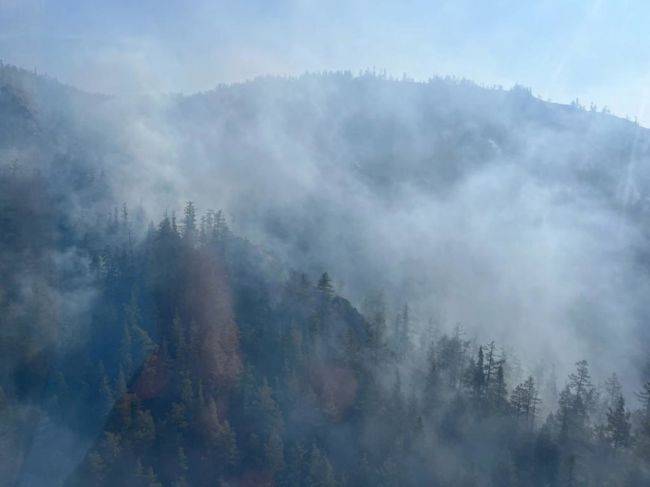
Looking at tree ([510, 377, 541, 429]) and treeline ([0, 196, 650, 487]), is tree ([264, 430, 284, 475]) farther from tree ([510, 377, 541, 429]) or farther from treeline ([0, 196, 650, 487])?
tree ([510, 377, 541, 429])

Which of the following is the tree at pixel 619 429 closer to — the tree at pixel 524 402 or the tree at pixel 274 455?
the tree at pixel 524 402

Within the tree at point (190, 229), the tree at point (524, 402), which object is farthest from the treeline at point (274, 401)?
the tree at point (190, 229)

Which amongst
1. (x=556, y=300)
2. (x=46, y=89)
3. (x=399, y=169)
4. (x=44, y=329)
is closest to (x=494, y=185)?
(x=399, y=169)

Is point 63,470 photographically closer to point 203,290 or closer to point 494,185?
point 203,290

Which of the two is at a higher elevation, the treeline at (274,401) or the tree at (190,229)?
the tree at (190,229)

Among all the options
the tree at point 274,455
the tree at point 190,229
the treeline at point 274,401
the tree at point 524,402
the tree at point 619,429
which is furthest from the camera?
the tree at point 190,229

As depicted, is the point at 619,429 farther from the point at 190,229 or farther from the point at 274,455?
the point at 190,229

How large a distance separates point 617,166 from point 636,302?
266ft

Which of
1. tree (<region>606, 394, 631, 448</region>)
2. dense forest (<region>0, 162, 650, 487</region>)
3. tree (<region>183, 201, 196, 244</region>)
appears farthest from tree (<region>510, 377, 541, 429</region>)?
tree (<region>183, 201, 196, 244</region>)

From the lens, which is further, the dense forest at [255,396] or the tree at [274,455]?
the dense forest at [255,396]

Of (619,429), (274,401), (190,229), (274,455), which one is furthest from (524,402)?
(190,229)

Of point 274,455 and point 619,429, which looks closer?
point 274,455

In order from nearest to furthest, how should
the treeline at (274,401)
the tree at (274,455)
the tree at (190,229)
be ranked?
the tree at (274,455) → the treeline at (274,401) → the tree at (190,229)

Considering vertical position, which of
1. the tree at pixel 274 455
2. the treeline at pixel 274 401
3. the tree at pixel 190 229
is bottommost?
the tree at pixel 274 455
